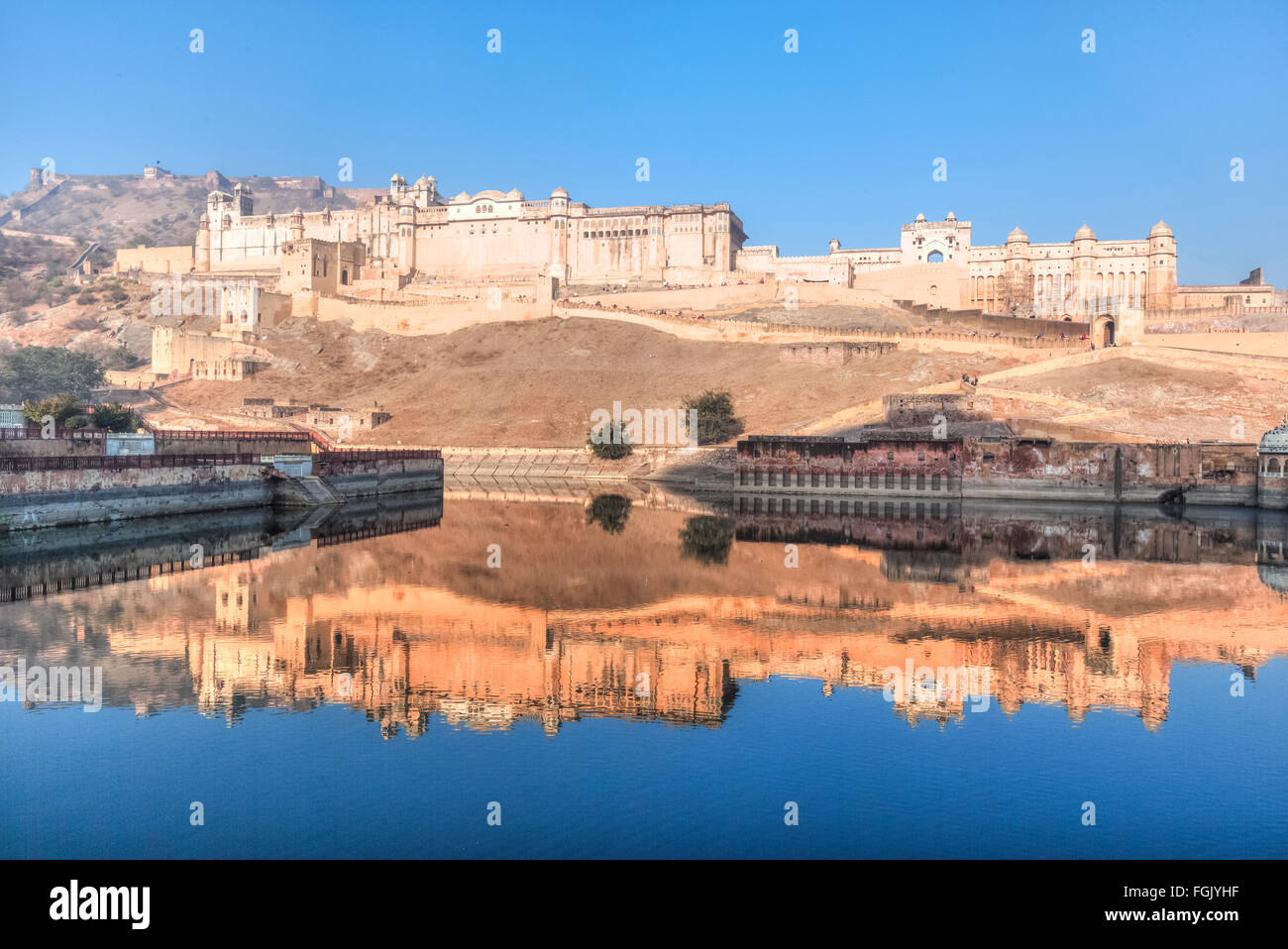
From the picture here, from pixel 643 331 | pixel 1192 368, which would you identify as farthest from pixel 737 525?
pixel 643 331

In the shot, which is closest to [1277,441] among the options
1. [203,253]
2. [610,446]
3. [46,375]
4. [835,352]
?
[835,352]

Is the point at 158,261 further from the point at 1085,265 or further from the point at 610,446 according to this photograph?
the point at 1085,265

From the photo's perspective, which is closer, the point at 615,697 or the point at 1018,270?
the point at 615,697

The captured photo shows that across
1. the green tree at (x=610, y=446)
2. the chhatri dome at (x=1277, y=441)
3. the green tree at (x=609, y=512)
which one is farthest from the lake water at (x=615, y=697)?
the green tree at (x=610, y=446)

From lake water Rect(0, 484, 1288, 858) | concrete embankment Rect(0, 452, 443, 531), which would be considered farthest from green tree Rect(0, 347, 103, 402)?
lake water Rect(0, 484, 1288, 858)

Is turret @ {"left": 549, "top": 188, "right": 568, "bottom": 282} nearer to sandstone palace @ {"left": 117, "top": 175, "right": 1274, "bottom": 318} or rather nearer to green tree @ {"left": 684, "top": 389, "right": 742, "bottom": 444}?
sandstone palace @ {"left": 117, "top": 175, "right": 1274, "bottom": 318}
